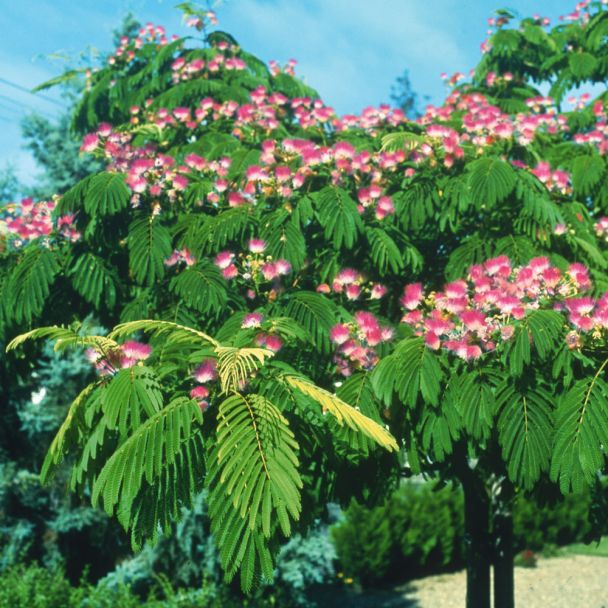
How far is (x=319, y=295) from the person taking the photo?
376 centimetres

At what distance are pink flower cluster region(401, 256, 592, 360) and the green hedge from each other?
7143 mm

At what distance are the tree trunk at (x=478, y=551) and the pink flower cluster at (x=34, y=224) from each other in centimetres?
295

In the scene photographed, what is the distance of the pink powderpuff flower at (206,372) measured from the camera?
2.70 metres

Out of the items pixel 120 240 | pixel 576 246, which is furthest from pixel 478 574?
pixel 120 240

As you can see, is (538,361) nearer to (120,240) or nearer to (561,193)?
(561,193)

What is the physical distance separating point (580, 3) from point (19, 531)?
8.28 metres

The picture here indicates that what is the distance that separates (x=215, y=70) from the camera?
21.1 ft

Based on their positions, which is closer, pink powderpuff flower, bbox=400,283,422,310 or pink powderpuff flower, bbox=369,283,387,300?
pink powderpuff flower, bbox=400,283,422,310

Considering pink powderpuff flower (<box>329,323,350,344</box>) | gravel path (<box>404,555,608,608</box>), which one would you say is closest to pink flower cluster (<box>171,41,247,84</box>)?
pink powderpuff flower (<box>329,323,350,344</box>)

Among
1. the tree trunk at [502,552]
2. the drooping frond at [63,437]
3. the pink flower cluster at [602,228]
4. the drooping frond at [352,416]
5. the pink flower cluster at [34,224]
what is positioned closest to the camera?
the drooping frond at [352,416]

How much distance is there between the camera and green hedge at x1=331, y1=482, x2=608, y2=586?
10492 mm

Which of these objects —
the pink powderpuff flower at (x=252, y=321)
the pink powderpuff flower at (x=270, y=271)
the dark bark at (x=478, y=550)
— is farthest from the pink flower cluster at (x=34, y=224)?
the dark bark at (x=478, y=550)

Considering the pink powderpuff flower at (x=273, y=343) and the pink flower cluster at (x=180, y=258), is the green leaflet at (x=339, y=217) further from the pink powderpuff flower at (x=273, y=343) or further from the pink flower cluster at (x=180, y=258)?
the pink powderpuff flower at (x=273, y=343)

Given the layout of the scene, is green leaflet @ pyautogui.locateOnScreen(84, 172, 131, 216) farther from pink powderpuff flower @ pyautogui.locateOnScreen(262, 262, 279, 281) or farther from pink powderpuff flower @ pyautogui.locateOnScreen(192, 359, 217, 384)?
pink powderpuff flower @ pyautogui.locateOnScreen(192, 359, 217, 384)
